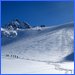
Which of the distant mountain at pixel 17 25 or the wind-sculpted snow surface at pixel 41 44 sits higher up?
the distant mountain at pixel 17 25

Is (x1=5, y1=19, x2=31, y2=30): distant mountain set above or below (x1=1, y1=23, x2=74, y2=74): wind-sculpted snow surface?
above

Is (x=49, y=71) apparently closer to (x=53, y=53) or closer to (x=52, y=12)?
(x=53, y=53)

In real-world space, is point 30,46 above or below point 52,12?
below

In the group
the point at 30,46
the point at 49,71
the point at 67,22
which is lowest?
the point at 49,71

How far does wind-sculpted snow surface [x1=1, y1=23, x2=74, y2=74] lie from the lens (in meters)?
4.68

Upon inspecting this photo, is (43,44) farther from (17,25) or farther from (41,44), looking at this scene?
(17,25)

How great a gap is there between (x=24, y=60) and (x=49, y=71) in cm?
37

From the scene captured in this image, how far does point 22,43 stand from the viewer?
476 cm

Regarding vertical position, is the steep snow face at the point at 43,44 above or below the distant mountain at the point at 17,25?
below

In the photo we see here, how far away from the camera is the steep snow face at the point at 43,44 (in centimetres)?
468

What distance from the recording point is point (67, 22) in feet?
15.4

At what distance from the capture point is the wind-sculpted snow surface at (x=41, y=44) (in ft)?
15.4

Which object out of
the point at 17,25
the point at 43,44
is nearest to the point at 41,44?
the point at 43,44

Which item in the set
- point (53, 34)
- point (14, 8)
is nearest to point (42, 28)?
point (53, 34)
